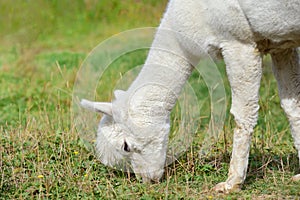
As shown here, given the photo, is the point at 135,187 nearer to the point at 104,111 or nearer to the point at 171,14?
the point at 104,111

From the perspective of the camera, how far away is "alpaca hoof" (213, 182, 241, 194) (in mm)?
5625

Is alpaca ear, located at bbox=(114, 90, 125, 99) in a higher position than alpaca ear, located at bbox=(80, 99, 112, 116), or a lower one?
higher

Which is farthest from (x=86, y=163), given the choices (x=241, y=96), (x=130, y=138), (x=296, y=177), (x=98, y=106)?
(x=296, y=177)

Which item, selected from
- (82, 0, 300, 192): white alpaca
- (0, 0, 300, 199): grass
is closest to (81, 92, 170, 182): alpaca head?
(82, 0, 300, 192): white alpaca

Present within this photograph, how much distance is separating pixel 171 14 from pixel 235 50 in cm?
63

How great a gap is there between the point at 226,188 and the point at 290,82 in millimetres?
1125

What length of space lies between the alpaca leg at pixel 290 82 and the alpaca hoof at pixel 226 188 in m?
0.61

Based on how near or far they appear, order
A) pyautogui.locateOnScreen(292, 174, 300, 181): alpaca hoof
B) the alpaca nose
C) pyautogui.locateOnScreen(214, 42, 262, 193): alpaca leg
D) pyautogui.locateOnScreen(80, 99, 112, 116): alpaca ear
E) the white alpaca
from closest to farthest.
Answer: the white alpaca
pyautogui.locateOnScreen(214, 42, 262, 193): alpaca leg
pyautogui.locateOnScreen(80, 99, 112, 116): alpaca ear
the alpaca nose
pyautogui.locateOnScreen(292, 174, 300, 181): alpaca hoof

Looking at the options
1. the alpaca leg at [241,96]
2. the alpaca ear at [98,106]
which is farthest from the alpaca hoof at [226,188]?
the alpaca ear at [98,106]

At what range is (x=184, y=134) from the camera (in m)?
6.70

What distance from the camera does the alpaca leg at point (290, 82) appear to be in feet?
19.4

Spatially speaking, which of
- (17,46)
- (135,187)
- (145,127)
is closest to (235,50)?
(145,127)

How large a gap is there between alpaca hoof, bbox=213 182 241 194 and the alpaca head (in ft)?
1.78

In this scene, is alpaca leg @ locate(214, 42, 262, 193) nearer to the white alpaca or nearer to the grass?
the white alpaca
